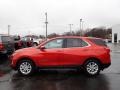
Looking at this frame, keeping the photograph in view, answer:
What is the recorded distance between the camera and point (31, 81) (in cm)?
1039

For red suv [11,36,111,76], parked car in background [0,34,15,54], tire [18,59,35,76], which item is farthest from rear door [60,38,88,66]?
parked car in background [0,34,15,54]

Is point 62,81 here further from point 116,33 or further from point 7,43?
point 116,33

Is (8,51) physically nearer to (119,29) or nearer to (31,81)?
(31,81)

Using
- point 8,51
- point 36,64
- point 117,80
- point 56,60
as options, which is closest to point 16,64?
point 36,64

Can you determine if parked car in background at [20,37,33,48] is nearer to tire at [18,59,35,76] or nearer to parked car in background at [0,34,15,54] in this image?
parked car in background at [0,34,15,54]

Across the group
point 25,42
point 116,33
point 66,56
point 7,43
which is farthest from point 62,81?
point 116,33

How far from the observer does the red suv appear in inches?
452

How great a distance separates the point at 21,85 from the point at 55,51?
2495 millimetres

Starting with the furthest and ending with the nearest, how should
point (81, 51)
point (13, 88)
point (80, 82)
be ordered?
point (81, 51) → point (80, 82) → point (13, 88)

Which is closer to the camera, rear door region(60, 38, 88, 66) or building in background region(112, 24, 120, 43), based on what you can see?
rear door region(60, 38, 88, 66)

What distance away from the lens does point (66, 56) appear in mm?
11500

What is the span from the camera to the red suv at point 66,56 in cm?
1148

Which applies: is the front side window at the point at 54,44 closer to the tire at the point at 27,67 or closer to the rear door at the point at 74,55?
the rear door at the point at 74,55

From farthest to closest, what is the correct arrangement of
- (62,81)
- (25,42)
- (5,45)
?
1. (25,42)
2. (5,45)
3. (62,81)
